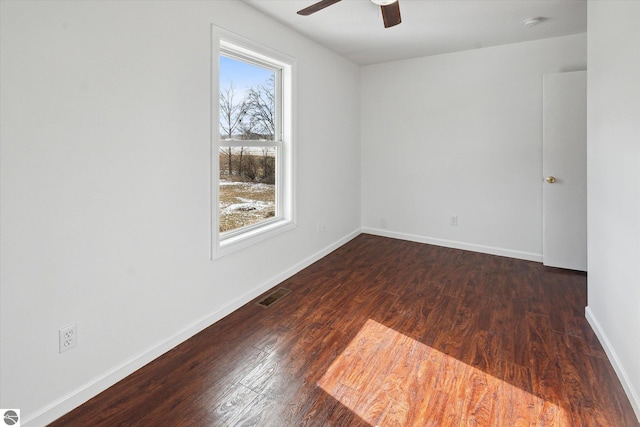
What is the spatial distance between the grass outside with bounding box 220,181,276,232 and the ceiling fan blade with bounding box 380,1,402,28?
68.4 inches

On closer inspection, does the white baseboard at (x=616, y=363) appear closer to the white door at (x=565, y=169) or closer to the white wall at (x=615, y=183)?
the white wall at (x=615, y=183)

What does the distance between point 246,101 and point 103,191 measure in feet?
5.28

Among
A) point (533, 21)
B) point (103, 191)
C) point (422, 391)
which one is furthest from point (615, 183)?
point (103, 191)

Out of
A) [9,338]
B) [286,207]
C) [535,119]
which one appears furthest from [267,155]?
[535,119]

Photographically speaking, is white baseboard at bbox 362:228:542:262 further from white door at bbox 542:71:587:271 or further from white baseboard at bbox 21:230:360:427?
white baseboard at bbox 21:230:360:427

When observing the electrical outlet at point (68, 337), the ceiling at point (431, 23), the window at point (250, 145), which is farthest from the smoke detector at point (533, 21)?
the electrical outlet at point (68, 337)

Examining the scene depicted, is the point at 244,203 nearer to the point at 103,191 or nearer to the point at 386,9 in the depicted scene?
the point at 103,191

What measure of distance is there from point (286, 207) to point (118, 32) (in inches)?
81.5

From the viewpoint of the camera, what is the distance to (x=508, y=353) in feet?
7.14

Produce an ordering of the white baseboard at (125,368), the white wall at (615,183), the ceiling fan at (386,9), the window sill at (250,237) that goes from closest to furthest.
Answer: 1. the white baseboard at (125,368)
2. the white wall at (615,183)
3. the ceiling fan at (386,9)
4. the window sill at (250,237)

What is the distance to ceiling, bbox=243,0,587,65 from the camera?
2830mm

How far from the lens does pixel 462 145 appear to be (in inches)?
170

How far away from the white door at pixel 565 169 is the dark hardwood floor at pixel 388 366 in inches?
21.1

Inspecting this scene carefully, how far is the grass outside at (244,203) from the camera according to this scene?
2.86m
